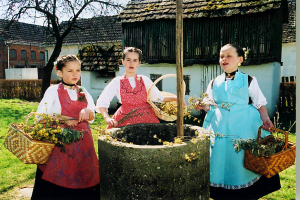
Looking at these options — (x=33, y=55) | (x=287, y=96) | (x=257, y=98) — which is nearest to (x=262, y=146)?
(x=257, y=98)

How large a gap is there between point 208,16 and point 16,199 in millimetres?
7359

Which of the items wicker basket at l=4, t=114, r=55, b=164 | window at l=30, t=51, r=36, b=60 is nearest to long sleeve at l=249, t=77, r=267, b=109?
wicker basket at l=4, t=114, r=55, b=164

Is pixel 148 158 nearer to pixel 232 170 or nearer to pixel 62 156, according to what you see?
pixel 62 156

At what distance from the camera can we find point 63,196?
309cm

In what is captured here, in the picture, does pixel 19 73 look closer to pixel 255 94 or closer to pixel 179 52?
pixel 255 94

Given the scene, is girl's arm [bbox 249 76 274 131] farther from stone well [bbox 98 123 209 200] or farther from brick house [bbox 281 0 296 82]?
brick house [bbox 281 0 296 82]

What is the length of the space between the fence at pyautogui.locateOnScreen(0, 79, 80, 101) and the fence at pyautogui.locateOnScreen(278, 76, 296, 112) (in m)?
11.2

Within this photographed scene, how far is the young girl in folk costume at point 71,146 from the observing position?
9.56ft

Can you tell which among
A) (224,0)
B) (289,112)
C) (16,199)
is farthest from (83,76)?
(16,199)

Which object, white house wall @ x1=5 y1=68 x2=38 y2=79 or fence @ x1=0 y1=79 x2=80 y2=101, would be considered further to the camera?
white house wall @ x1=5 y1=68 x2=38 y2=79

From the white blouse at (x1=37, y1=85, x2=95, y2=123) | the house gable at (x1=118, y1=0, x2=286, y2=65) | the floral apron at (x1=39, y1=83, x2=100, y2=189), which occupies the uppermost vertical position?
the house gable at (x1=118, y1=0, x2=286, y2=65)

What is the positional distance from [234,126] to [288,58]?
28.8 ft

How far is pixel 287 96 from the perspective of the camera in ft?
27.5

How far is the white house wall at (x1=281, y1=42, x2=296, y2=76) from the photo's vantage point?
32.5 ft
